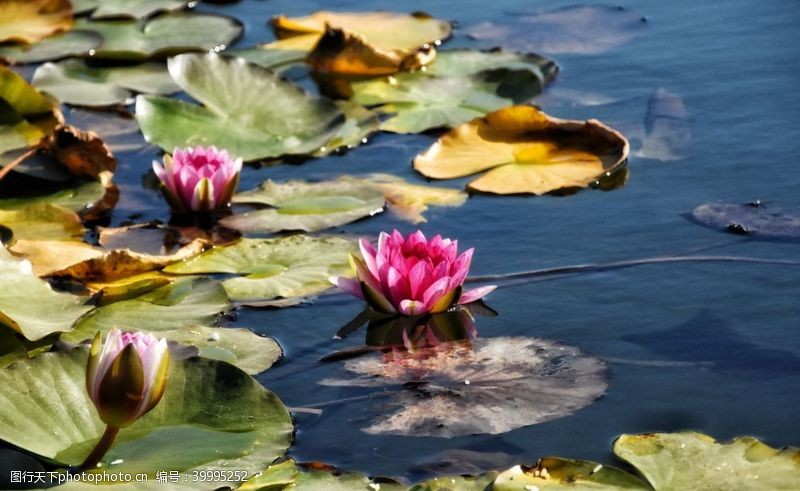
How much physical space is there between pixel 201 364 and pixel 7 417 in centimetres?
34

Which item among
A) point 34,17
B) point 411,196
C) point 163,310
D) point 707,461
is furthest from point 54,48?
point 707,461

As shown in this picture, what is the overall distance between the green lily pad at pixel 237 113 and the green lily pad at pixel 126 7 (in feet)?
3.54

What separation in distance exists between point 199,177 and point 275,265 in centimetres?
43

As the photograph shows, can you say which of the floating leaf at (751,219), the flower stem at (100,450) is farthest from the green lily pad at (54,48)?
the flower stem at (100,450)

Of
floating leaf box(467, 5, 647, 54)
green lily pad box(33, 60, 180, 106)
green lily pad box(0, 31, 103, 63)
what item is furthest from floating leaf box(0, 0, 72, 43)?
floating leaf box(467, 5, 647, 54)

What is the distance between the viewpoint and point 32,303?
2391 millimetres

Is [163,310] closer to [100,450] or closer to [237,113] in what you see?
[100,450]

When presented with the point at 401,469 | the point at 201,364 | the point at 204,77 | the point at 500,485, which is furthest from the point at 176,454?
the point at 204,77

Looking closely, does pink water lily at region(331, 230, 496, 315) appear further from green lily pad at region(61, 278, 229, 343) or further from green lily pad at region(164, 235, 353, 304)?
green lily pad at region(61, 278, 229, 343)

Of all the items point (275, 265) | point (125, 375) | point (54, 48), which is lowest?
point (54, 48)

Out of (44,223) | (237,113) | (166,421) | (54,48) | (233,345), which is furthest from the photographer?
(54,48)

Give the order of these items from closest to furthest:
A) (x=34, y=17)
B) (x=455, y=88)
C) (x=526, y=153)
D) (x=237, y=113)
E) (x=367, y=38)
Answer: (x=526, y=153)
(x=237, y=113)
(x=455, y=88)
(x=367, y=38)
(x=34, y=17)

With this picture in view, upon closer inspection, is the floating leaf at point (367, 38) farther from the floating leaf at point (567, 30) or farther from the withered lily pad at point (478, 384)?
the withered lily pad at point (478, 384)

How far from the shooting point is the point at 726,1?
4.36m
